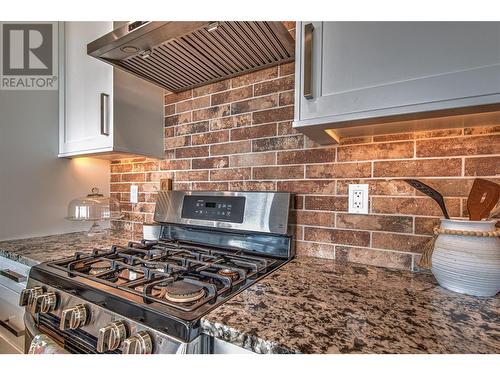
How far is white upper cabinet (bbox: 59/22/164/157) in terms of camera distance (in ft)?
4.24

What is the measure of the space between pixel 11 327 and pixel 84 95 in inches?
45.7

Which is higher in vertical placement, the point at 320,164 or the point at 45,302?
the point at 320,164

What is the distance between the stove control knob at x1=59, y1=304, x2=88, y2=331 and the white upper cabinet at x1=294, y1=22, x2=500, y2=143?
0.83 metres

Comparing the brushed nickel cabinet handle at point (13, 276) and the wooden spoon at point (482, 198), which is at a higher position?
the wooden spoon at point (482, 198)

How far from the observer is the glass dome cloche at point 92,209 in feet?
5.08

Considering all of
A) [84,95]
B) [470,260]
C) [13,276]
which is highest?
[84,95]

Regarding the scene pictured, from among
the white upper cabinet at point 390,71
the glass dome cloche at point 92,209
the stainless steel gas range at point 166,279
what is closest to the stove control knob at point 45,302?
the stainless steel gas range at point 166,279

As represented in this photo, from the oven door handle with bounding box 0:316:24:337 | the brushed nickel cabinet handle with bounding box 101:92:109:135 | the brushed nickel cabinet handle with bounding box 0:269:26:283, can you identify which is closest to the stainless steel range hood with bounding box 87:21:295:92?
the brushed nickel cabinet handle with bounding box 101:92:109:135

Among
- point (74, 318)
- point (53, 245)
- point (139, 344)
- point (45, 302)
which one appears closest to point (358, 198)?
point (139, 344)

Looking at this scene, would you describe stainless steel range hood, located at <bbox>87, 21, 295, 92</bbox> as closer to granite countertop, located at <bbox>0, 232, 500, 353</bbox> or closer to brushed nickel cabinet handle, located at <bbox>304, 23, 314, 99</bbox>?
brushed nickel cabinet handle, located at <bbox>304, 23, 314, 99</bbox>

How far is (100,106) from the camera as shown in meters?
1.29

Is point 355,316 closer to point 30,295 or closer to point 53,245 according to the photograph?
point 30,295

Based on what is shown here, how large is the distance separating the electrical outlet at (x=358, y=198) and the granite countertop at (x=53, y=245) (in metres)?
1.14

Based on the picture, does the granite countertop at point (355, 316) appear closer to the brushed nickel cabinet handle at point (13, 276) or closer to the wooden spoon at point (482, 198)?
the wooden spoon at point (482, 198)
